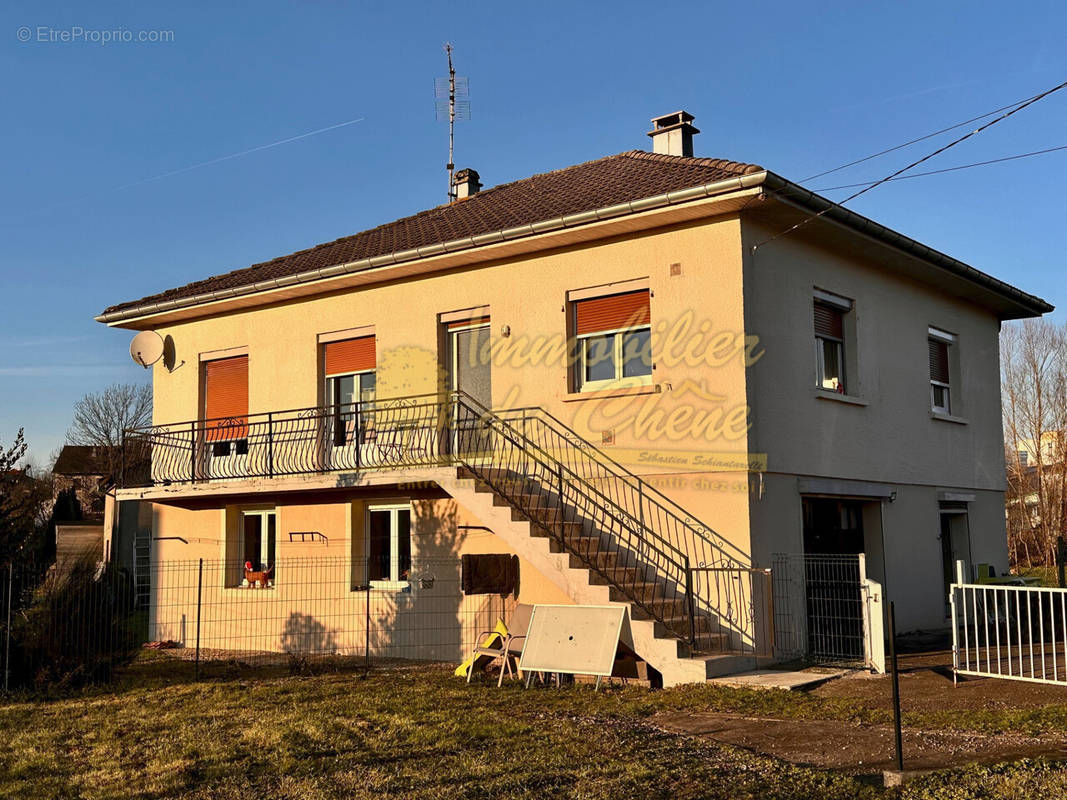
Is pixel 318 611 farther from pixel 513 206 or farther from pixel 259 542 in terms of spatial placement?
pixel 513 206

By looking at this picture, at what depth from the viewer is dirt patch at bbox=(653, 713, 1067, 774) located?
22.4ft

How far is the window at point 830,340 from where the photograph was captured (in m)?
13.5

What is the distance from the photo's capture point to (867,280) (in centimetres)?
1426

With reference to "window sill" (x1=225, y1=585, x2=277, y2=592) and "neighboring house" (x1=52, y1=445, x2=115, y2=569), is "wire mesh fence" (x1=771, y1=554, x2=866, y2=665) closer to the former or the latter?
"window sill" (x1=225, y1=585, x2=277, y2=592)

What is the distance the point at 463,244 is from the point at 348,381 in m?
3.42

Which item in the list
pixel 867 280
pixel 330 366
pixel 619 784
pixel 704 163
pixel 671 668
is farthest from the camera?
pixel 330 366

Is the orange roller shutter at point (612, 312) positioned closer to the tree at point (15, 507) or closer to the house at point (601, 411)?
the house at point (601, 411)

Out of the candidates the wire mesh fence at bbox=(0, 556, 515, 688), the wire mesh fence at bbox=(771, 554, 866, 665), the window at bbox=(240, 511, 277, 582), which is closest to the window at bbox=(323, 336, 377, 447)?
the wire mesh fence at bbox=(0, 556, 515, 688)

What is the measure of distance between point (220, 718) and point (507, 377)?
603 cm

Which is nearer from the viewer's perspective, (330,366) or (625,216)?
(625,216)

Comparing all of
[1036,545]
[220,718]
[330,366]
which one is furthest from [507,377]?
[1036,545]

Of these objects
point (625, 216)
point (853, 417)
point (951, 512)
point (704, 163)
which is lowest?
point (951, 512)

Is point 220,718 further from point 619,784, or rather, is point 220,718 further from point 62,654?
point 619,784

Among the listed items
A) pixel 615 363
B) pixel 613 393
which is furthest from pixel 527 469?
pixel 615 363
